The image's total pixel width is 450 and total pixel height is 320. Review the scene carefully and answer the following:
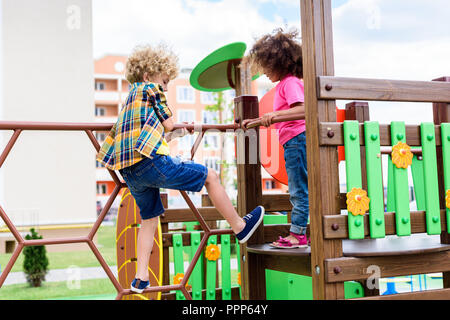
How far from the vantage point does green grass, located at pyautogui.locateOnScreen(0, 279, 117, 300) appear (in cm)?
646

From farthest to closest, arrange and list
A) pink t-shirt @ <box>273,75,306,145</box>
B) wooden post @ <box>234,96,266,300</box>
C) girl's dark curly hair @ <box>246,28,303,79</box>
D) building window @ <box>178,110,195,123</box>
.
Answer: building window @ <box>178,110,195,123</box> < wooden post @ <box>234,96,266,300</box> < girl's dark curly hair @ <box>246,28,303,79</box> < pink t-shirt @ <box>273,75,306,145</box>

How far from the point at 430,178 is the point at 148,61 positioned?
4.54 feet

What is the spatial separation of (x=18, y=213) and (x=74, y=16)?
5.00m

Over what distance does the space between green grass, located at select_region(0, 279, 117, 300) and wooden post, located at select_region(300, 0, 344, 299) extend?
4824 mm

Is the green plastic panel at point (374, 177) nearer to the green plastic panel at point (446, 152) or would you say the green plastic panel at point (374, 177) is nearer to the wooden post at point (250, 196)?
the green plastic panel at point (446, 152)

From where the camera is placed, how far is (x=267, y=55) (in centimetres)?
253

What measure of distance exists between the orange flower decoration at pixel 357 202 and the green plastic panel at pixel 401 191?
176 millimetres

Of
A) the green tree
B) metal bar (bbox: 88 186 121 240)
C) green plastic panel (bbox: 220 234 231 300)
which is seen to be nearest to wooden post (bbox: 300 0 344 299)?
metal bar (bbox: 88 186 121 240)

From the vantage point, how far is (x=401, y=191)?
205 cm

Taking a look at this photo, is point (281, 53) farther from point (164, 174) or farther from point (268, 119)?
point (164, 174)

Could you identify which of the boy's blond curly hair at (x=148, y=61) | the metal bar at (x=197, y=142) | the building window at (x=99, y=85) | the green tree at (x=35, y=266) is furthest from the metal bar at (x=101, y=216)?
the building window at (x=99, y=85)

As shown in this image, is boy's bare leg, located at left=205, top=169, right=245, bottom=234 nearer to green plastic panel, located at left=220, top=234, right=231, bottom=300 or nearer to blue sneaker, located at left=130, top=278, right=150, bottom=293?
blue sneaker, located at left=130, top=278, right=150, bottom=293

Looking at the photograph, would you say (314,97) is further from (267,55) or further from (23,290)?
(23,290)
